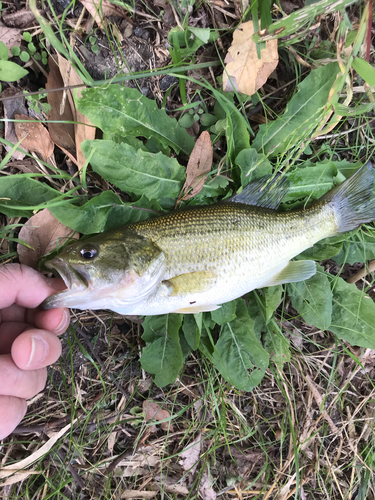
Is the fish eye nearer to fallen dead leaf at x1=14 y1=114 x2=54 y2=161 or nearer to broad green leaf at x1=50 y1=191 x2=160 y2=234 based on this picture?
broad green leaf at x1=50 y1=191 x2=160 y2=234

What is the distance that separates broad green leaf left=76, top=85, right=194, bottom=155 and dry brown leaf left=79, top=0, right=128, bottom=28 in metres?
0.72

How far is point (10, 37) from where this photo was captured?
2531 mm

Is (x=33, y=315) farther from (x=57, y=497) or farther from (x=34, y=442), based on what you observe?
(x=57, y=497)

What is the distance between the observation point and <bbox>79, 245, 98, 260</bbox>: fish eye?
2129 millimetres

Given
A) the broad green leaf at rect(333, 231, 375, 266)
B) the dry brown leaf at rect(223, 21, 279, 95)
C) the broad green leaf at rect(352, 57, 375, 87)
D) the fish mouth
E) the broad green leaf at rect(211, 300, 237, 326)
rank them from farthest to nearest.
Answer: the broad green leaf at rect(333, 231, 375, 266), the broad green leaf at rect(211, 300, 237, 326), the dry brown leaf at rect(223, 21, 279, 95), the broad green leaf at rect(352, 57, 375, 87), the fish mouth

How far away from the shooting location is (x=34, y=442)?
2.83m

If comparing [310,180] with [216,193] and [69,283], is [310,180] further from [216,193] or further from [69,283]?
[69,283]

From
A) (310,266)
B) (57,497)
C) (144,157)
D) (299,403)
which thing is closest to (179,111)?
(144,157)

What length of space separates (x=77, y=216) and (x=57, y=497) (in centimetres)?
261

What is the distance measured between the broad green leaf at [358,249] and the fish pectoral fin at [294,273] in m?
0.55

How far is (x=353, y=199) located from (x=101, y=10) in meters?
2.66

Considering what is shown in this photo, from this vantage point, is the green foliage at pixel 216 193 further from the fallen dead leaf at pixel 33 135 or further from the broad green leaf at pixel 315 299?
the fallen dead leaf at pixel 33 135

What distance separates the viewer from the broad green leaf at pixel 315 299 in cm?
290

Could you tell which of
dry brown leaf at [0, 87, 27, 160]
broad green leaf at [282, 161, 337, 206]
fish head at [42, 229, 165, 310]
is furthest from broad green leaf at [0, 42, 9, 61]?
broad green leaf at [282, 161, 337, 206]
